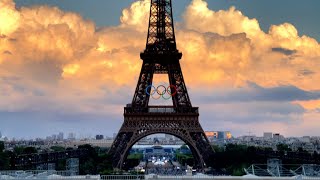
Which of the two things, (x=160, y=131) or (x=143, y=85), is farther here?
(x=143, y=85)

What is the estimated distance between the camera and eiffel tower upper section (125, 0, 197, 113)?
64688mm

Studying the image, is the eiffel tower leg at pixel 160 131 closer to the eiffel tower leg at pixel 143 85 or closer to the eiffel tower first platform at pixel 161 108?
the eiffel tower first platform at pixel 161 108

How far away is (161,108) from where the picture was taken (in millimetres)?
65375

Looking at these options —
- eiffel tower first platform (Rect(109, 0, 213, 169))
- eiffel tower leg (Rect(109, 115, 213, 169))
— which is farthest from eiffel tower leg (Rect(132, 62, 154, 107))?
eiffel tower leg (Rect(109, 115, 213, 169))

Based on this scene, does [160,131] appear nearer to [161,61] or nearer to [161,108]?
[161,108]

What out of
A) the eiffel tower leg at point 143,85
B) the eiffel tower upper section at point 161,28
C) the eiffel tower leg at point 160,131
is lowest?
the eiffel tower leg at point 160,131

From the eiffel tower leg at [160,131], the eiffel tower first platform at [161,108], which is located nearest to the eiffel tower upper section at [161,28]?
the eiffel tower first platform at [161,108]

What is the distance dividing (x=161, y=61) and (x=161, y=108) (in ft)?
22.1

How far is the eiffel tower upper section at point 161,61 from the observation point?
6469cm

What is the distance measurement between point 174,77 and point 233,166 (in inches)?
631

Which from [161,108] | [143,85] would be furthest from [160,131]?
[143,85]

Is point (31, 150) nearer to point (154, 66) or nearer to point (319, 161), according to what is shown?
point (154, 66)

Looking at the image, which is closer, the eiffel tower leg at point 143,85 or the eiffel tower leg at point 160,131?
the eiffel tower leg at point 160,131

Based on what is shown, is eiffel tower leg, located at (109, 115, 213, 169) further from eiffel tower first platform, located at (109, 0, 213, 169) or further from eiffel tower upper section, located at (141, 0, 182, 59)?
eiffel tower upper section, located at (141, 0, 182, 59)
